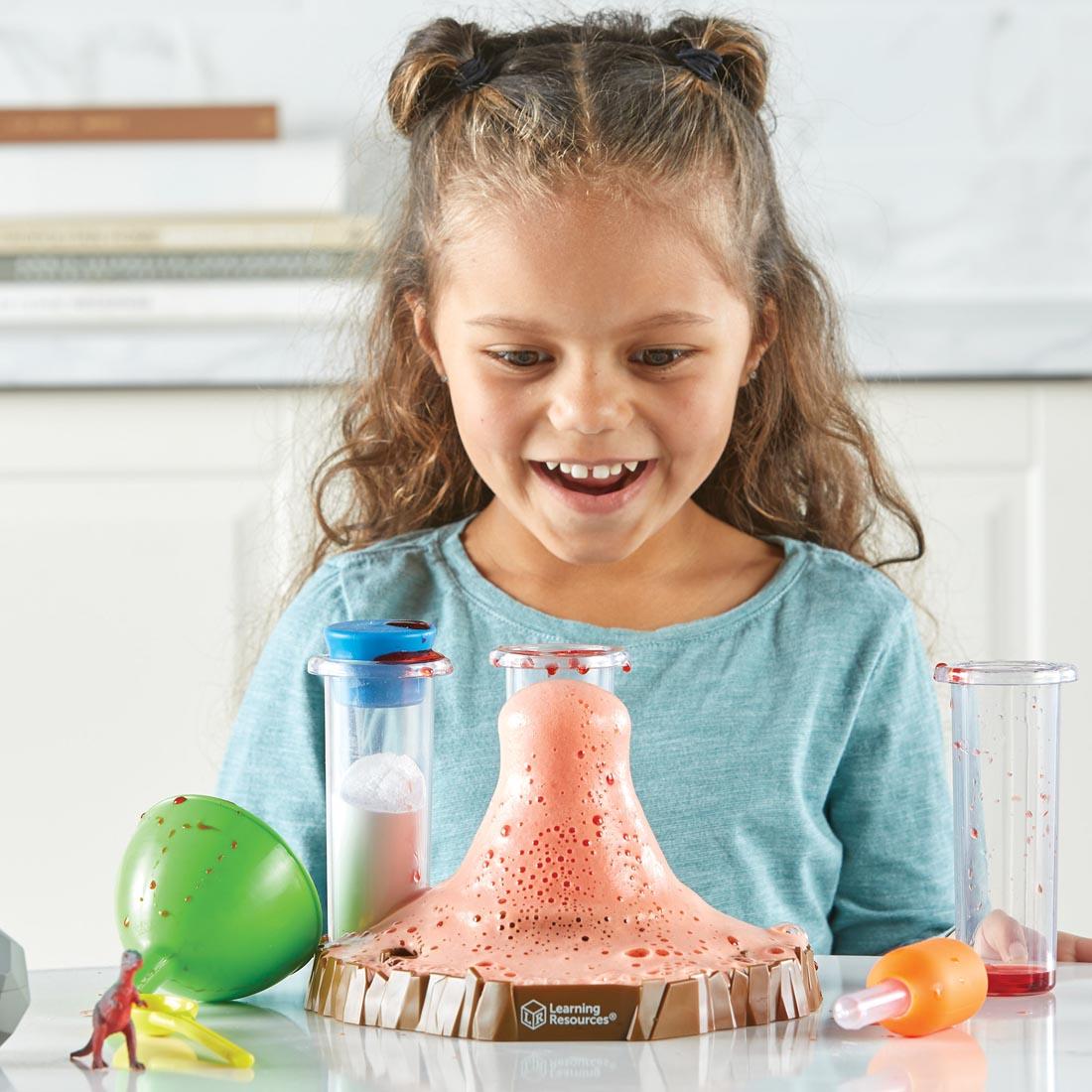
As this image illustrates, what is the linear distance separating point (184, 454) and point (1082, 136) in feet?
3.20

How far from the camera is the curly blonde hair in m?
0.92

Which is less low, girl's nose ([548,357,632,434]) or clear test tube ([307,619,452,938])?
girl's nose ([548,357,632,434])

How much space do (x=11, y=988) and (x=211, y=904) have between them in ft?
0.26

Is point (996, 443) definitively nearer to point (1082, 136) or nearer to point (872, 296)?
point (872, 296)

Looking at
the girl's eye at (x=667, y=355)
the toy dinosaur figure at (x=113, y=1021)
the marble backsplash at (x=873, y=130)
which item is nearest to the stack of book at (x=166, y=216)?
the marble backsplash at (x=873, y=130)

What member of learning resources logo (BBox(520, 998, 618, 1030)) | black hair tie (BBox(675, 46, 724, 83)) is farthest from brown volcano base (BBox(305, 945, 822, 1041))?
black hair tie (BBox(675, 46, 724, 83))

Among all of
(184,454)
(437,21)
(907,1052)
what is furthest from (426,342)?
(184,454)

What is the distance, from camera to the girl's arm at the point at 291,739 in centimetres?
98

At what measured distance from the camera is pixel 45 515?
1.79 meters

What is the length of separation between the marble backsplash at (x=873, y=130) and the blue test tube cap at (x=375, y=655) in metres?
1.15

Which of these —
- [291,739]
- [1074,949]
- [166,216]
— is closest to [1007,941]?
[1074,949]

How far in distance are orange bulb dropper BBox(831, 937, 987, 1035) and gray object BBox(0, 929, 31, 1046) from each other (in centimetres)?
26

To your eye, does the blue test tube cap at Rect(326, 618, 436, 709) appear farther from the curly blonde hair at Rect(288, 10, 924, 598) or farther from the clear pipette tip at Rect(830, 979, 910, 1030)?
the curly blonde hair at Rect(288, 10, 924, 598)

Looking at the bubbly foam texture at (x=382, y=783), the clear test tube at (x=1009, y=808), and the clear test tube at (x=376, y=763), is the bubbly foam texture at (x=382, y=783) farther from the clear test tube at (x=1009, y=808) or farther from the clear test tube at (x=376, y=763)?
the clear test tube at (x=1009, y=808)
